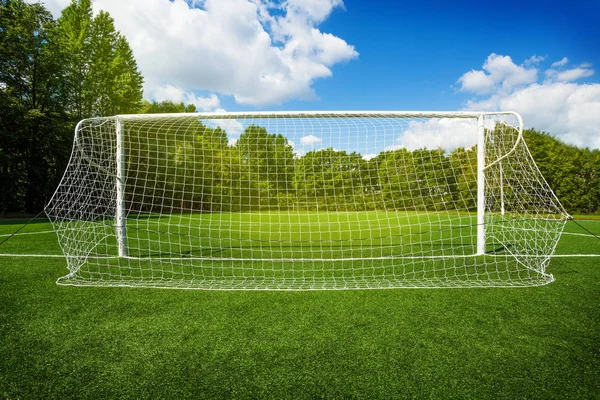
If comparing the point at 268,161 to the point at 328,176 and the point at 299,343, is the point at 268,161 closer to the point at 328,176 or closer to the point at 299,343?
the point at 328,176

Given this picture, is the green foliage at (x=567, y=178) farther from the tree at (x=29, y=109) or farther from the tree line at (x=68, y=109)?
the tree at (x=29, y=109)

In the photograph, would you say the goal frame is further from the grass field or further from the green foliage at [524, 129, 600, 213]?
the green foliage at [524, 129, 600, 213]

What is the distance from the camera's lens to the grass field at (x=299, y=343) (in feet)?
6.47

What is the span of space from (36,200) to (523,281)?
828 inches

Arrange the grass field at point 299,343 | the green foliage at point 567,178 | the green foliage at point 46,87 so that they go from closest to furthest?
the grass field at point 299,343, the green foliage at point 46,87, the green foliage at point 567,178

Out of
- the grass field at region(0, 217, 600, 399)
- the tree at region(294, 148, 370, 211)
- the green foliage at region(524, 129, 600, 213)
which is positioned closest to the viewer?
the grass field at region(0, 217, 600, 399)

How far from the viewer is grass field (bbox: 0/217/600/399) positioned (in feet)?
6.47

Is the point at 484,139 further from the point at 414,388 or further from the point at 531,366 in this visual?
the point at 414,388

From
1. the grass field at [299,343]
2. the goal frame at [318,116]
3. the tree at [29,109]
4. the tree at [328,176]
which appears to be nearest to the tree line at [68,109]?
the tree at [29,109]

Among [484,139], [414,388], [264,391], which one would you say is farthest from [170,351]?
[484,139]

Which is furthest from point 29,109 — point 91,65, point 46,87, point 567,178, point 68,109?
point 567,178

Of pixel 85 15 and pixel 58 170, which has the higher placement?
pixel 85 15

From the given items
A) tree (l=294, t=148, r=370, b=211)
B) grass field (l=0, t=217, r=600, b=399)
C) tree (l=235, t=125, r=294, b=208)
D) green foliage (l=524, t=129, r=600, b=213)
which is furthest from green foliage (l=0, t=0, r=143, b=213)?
green foliage (l=524, t=129, r=600, b=213)

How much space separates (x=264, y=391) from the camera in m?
1.91
